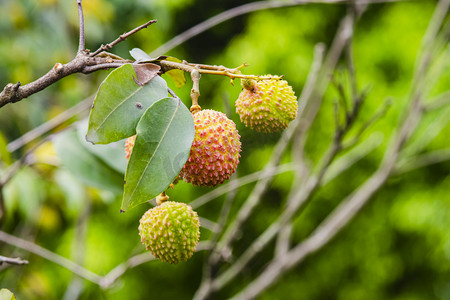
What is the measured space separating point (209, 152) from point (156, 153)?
12 cm

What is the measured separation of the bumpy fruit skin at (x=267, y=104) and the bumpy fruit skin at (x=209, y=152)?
0.20 feet

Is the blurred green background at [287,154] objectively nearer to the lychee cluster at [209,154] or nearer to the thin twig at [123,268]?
the thin twig at [123,268]

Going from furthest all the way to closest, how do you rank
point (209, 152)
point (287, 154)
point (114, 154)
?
point (287, 154)
point (114, 154)
point (209, 152)

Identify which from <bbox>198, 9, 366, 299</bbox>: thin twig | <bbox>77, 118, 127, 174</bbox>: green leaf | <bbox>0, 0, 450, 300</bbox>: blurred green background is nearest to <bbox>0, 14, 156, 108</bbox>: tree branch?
<bbox>77, 118, 127, 174</bbox>: green leaf

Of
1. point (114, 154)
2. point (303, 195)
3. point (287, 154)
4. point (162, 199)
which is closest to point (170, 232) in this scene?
point (162, 199)

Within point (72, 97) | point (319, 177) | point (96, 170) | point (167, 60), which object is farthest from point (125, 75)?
point (72, 97)

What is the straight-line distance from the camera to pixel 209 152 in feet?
2.01

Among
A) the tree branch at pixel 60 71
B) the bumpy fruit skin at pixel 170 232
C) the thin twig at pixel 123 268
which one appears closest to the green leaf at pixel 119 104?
the tree branch at pixel 60 71

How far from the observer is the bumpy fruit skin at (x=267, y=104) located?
0.68 metres

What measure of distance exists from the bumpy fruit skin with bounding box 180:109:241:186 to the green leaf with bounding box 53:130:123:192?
37 cm

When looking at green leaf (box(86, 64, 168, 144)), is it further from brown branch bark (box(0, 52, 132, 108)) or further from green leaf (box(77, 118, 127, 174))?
green leaf (box(77, 118, 127, 174))

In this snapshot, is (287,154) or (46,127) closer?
(46,127)

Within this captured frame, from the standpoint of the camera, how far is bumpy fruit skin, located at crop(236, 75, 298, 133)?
0.68 meters

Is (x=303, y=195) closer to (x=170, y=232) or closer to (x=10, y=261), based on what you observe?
(x=170, y=232)
